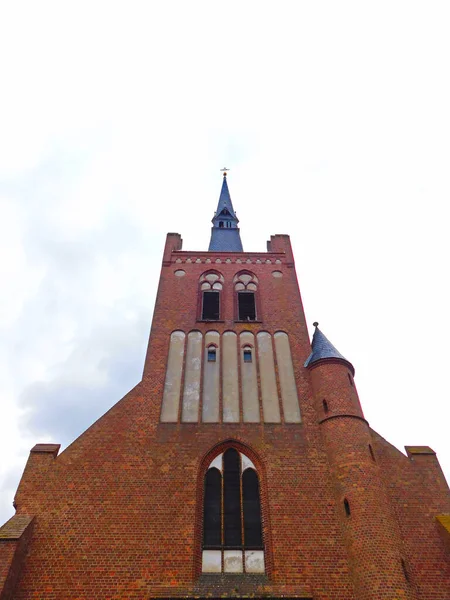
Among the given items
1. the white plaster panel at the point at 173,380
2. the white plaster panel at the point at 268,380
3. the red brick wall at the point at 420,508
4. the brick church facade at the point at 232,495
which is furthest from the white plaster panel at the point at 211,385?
the red brick wall at the point at 420,508

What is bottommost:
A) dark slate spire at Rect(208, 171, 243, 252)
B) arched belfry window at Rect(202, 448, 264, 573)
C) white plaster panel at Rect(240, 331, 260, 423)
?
arched belfry window at Rect(202, 448, 264, 573)

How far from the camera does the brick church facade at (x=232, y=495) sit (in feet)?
36.9

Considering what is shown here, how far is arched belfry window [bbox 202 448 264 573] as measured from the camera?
12.0m

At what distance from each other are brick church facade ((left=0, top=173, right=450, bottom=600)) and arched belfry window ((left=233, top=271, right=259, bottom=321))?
1782mm

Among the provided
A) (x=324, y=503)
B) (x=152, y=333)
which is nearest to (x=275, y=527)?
(x=324, y=503)

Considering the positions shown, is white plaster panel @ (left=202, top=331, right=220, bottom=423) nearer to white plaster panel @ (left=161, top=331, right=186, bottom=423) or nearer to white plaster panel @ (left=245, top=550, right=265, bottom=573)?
white plaster panel @ (left=161, top=331, right=186, bottom=423)

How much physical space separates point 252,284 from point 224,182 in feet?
68.5

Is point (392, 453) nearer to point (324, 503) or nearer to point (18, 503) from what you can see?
point (324, 503)

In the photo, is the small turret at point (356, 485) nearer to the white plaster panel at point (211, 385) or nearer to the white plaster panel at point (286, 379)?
the white plaster panel at point (286, 379)

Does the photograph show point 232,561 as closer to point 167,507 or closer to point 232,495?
point 232,495

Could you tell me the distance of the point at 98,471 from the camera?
1337 cm

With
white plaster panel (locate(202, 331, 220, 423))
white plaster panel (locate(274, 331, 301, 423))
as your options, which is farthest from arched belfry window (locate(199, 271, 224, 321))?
white plaster panel (locate(274, 331, 301, 423))

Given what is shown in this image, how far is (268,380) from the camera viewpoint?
53.0 feet

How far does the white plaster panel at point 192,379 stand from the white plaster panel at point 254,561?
169 inches
